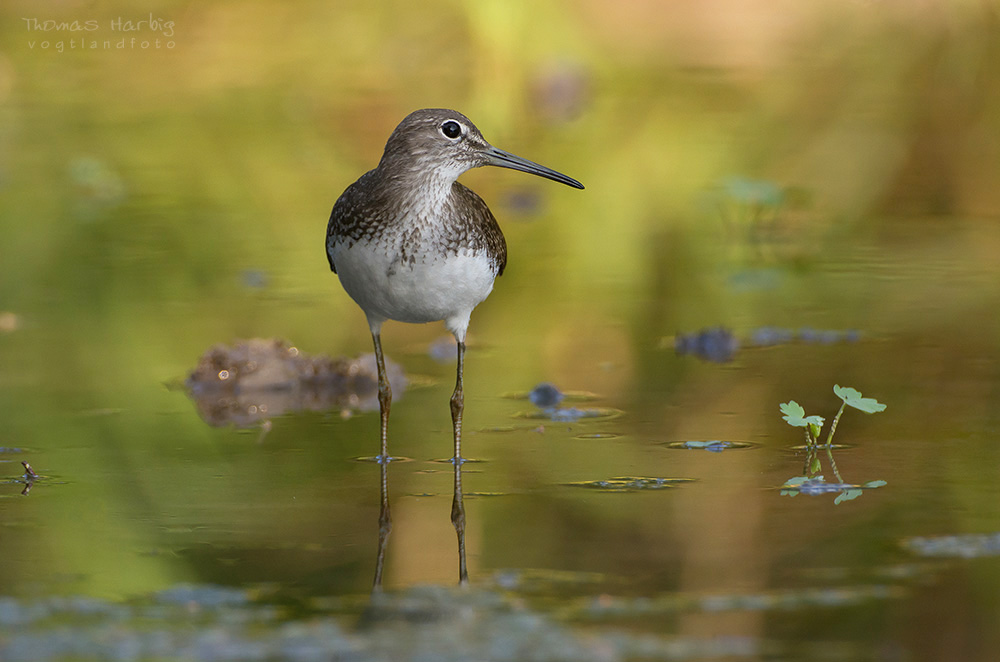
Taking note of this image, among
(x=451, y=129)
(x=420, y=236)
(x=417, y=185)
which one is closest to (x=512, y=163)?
(x=451, y=129)

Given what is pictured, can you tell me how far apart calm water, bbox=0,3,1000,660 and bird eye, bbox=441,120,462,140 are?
3.74 feet

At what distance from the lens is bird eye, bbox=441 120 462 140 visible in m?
5.88

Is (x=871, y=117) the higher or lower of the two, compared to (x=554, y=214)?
higher

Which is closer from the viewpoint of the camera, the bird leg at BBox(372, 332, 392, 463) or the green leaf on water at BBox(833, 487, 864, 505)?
the green leaf on water at BBox(833, 487, 864, 505)

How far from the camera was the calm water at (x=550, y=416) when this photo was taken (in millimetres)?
3961

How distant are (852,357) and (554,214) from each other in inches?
168

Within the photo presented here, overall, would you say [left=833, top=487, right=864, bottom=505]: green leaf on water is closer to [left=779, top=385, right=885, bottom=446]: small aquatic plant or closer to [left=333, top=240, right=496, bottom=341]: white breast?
[left=779, top=385, right=885, bottom=446]: small aquatic plant

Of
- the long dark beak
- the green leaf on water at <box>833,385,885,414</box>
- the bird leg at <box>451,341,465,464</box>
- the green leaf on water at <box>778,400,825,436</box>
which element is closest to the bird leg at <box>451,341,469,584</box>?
the bird leg at <box>451,341,465,464</box>

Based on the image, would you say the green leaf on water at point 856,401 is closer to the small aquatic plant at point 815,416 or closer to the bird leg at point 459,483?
the small aquatic plant at point 815,416

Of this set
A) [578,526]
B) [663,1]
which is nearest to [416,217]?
[578,526]

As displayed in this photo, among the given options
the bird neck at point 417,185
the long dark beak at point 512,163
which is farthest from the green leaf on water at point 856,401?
the bird neck at point 417,185

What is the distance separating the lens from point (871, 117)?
13617 millimetres

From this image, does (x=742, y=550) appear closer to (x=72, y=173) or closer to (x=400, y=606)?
(x=400, y=606)

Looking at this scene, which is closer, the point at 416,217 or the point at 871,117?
the point at 416,217
